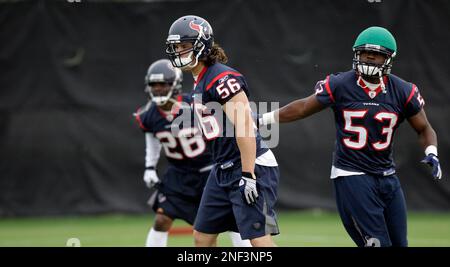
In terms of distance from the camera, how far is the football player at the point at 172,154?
7.57 meters

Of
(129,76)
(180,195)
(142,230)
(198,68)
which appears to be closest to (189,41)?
(198,68)

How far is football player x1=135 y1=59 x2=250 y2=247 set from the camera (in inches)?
298

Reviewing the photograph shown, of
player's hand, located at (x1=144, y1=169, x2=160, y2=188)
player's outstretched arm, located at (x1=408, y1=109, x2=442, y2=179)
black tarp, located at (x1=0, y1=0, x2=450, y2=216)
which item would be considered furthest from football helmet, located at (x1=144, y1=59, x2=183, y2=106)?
black tarp, located at (x1=0, y1=0, x2=450, y2=216)

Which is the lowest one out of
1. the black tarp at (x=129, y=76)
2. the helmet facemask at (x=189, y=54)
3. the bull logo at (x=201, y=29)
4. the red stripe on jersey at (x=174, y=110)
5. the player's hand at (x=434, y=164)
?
the player's hand at (x=434, y=164)

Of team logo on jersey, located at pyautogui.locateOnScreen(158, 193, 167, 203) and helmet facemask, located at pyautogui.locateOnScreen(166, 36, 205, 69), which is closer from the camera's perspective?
helmet facemask, located at pyautogui.locateOnScreen(166, 36, 205, 69)

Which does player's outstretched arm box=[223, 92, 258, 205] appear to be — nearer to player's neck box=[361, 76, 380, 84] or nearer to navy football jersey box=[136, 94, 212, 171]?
player's neck box=[361, 76, 380, 84]

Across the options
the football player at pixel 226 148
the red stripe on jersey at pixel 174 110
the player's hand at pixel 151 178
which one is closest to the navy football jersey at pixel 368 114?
the football player at pixel 226 148

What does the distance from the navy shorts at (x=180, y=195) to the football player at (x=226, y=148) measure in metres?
1.81

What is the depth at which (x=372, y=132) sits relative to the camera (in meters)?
5.70

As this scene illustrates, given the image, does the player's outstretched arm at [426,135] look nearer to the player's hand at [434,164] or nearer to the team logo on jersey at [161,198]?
the player's hand at [434,164]

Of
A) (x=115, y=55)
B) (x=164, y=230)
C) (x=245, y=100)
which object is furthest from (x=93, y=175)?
(x=245, y=100)

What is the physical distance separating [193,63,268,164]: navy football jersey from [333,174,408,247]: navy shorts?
75cm

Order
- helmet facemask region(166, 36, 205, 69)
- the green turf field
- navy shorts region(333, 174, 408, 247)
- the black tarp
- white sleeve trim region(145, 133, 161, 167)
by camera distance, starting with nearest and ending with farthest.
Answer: navy shorts region(333, 174, 408, 247), helmet facemask region(166, 36, 205, 69), white sleeve trim region(145, 133, 161, 167), the green turf field, the black tarp
